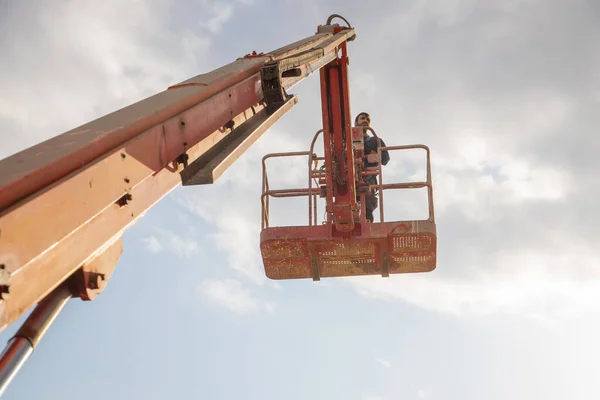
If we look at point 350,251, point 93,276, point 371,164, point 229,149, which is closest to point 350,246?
point 350,251

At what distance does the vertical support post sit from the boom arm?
0.06 feet

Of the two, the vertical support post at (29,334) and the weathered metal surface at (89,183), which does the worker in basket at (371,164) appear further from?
the vertical support post at (29,334)

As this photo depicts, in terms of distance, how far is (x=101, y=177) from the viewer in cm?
284

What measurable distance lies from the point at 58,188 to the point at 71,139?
0.43 m

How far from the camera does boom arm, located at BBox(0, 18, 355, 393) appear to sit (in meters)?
2.38

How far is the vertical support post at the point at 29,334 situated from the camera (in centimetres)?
277

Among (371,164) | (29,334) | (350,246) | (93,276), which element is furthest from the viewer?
(371,164)

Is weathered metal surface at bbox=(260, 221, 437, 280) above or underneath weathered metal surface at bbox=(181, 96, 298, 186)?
above

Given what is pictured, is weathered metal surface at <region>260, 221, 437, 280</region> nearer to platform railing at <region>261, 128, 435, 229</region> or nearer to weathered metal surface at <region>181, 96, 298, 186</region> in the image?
platform railing at <region>261, 128, 435, 229</region>

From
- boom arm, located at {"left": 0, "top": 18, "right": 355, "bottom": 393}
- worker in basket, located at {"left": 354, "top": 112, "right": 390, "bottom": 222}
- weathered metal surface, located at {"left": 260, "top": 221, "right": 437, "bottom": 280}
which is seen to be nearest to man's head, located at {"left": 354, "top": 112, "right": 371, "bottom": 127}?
worker in basket, located at {"left": 354, "top": 112, "right": 390, "bottom": 222}

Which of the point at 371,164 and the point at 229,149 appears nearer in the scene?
the point at 229,149

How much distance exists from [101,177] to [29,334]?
828 millimetres

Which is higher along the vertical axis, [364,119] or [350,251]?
[364,119]

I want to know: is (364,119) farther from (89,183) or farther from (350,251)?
(89,183)
